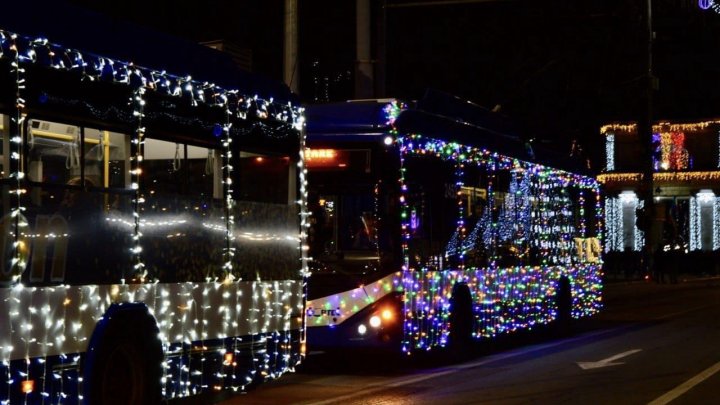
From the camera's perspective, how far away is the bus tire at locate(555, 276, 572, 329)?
2216 centimetres

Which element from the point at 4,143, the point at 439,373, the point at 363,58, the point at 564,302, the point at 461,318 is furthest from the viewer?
the point at 564,302

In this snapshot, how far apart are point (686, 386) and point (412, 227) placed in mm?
3872

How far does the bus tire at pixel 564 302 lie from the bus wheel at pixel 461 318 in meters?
5.09

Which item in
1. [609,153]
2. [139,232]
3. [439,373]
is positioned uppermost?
[609,153]

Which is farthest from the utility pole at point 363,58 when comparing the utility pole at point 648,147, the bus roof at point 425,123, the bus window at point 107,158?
the utility pole at point 648,147

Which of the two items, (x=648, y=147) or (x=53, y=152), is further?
(x=648, y=147)

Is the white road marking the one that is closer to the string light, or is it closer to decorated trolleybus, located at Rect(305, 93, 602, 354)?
decorated trolleybus, located at Rect(305, 93, 602, 354)

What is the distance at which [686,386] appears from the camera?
45.6ft

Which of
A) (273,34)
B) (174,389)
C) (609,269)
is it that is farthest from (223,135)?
(609,269)

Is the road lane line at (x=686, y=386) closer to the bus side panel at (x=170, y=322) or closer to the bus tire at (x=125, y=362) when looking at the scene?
the bus side panel at (x=170, y=322)

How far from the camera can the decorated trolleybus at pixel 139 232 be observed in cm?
827

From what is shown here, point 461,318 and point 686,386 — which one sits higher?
point 461,318

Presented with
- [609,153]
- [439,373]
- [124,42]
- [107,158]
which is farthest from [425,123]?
[609,153]

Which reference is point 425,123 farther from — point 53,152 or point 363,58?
point 53,152
